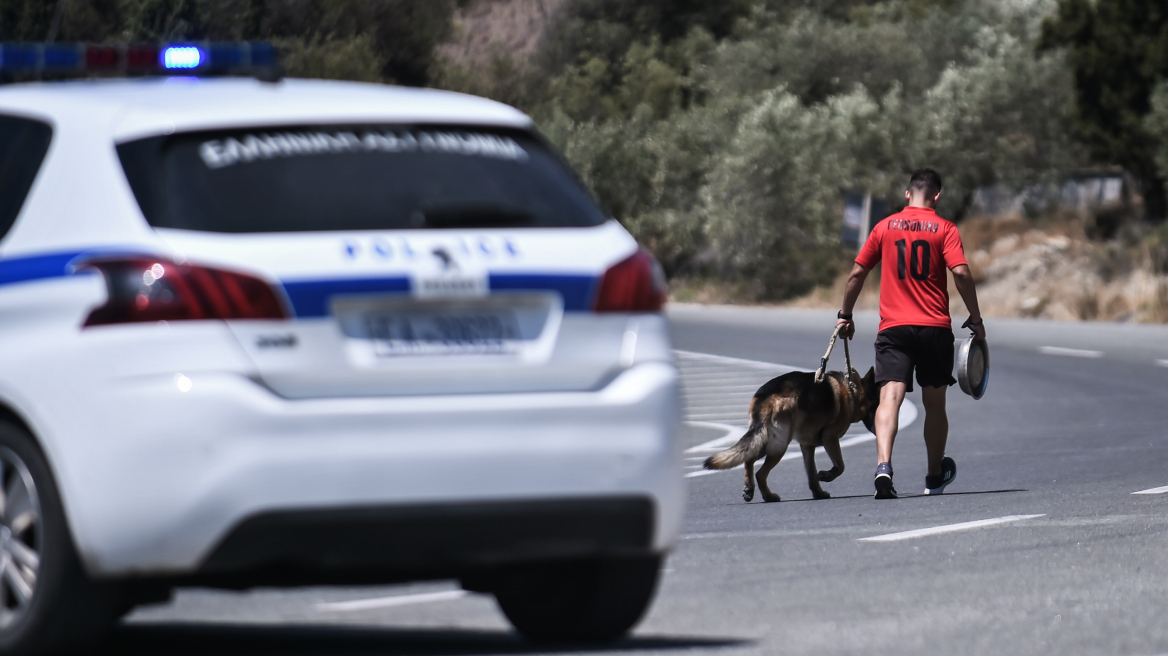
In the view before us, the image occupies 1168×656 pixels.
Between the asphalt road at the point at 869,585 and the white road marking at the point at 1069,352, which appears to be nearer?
the asphalt road at the point at 869,585

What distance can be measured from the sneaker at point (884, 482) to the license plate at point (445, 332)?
19.5 feet

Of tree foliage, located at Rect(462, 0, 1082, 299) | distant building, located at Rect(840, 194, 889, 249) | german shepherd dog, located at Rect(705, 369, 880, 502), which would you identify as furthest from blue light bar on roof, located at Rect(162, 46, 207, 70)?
tree foliage, located at Rect(462, 0, 1082, 299)

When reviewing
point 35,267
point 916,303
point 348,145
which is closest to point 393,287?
point 348,145

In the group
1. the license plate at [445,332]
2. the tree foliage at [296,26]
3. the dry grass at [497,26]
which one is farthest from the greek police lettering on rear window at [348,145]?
the dry grass at [497,26]

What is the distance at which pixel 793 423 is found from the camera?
1127 cm

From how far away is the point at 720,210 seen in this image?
4738 centimetres

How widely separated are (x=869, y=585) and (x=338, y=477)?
2.92 meters

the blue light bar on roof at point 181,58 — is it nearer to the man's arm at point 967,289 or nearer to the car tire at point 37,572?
the car tire at point 37,572

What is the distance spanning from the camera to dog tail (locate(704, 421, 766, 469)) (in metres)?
11.1

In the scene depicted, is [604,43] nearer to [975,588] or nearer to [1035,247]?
[1035,247]

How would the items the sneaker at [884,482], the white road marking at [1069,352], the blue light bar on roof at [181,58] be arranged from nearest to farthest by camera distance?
the blue light bar on roof at [181,58]
the sneaker at [884,482]
the white road marking at [1069,352]

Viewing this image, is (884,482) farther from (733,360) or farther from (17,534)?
(733,360)

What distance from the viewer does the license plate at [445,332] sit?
5273 millimetres

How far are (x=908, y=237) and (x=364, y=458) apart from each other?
6570 mm
